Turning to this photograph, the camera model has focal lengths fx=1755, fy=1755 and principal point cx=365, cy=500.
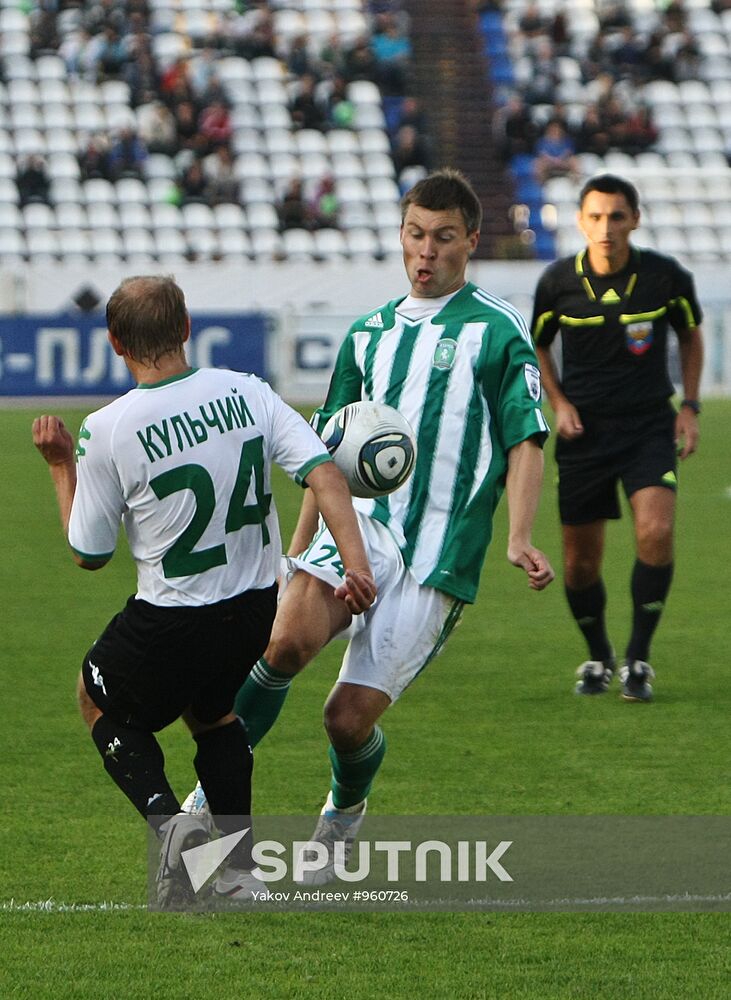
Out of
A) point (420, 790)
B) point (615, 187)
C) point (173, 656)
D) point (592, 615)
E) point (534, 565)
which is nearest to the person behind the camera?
point (173, 656)

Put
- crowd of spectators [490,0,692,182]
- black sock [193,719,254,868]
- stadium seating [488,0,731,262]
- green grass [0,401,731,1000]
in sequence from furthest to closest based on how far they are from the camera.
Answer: crowd of spectators [490,0,692,182], stadium seating [488,0,731,262], black sock [193,719,254,868], green grass [0,401,731,1000]

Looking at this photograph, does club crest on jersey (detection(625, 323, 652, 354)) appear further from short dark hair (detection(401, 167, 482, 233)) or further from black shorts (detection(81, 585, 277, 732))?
black shorts (detection(81, 585, 277, 732))

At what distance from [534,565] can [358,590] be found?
0.54 m

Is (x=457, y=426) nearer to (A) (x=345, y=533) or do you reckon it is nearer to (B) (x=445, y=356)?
(B) (x=445, y=356)

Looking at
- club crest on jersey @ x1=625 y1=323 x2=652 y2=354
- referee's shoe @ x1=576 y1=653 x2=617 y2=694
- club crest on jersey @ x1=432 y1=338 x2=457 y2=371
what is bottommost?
referee's shoe @ x1=576 y1=653 x2=617 y2=694

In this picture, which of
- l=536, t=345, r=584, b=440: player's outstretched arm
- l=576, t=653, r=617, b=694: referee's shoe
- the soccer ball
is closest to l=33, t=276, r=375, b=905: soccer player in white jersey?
the soccer ball

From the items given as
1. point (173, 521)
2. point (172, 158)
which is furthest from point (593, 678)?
point (172, 158)

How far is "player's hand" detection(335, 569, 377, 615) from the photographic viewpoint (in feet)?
13.2

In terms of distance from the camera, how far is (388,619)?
4.52 m

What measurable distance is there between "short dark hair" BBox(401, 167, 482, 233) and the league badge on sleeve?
0.41m

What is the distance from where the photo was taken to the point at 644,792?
18.1 feet

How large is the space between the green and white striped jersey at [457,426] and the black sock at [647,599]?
2500mm

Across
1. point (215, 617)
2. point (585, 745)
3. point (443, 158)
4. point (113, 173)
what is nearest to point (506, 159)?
point (443, 158)

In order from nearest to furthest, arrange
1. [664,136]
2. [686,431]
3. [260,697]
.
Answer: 1. [260,697]
2. [686,431]
3. [664,136]
